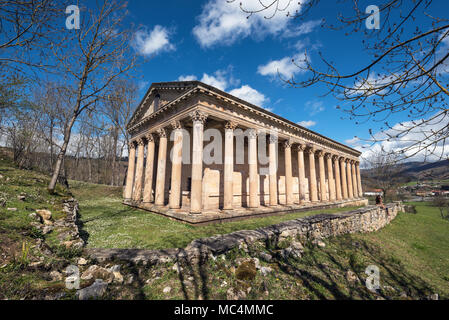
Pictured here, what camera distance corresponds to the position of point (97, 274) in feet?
12.5

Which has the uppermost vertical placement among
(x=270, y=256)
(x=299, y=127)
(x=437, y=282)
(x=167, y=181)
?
(x=299, y=127)

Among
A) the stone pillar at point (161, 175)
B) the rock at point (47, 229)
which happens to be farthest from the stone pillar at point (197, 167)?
the rock at point (47, 229)

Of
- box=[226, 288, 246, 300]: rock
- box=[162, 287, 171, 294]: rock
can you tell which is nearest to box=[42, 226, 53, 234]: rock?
box=[162, 287, 171, 294]: rock

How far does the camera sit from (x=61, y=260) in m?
4.14

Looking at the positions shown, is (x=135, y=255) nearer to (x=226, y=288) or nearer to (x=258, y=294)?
(x=226, y=288)

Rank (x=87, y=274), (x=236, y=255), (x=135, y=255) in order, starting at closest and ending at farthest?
(x=87, y=274)
(x=135, y=255)
(x=236, y=255)

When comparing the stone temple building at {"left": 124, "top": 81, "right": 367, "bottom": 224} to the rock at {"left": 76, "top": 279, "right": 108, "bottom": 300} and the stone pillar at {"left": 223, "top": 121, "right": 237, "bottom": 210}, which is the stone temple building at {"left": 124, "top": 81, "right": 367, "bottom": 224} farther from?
the rock at {"left": 76, "top": 279, "right": 108, "bottom": 300}

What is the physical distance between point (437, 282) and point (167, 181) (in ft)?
56.7

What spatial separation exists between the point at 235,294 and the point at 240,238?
7.73ft

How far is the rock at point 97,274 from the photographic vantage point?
3707 mm

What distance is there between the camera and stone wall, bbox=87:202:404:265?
15.2 ft

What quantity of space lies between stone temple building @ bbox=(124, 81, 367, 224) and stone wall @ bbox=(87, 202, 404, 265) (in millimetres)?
4309

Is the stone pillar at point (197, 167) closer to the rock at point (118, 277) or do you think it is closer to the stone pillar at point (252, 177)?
the stone pillar at point (252, 177)

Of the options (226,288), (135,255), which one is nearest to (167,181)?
(135,255)
